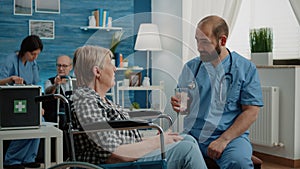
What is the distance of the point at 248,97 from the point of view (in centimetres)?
237

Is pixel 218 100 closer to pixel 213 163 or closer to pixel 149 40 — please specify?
pixel 213 163

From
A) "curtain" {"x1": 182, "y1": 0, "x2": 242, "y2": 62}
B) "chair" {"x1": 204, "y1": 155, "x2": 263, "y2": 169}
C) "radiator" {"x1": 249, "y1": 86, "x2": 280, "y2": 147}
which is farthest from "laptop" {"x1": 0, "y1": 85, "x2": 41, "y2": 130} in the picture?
"radiator" {"x1": 249, "y1": 86, "x2": 280, "y2": 147}

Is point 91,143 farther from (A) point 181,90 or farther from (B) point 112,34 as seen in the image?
(B) point 112,34

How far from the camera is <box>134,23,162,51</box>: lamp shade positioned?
500 cm

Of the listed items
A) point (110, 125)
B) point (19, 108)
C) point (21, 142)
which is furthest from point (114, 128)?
point (21, 142)

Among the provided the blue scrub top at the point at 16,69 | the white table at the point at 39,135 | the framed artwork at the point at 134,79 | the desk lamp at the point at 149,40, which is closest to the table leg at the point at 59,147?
the white table at the point at 39,135

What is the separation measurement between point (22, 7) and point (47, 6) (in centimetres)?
28

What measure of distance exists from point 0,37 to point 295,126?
125 inches

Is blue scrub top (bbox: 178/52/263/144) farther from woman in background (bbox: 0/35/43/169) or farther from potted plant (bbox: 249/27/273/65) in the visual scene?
woman in background (bbox: 0/35/43/169)

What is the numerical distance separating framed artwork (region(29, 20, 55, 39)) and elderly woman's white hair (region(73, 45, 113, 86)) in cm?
339

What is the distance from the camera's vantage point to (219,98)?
242cm

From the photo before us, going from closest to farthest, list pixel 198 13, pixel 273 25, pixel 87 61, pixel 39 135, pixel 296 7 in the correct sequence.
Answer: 1. pixel 87 61
2. pixel 39 135
3. pixel 296 7
4. pixel 273 25
5. pixel 198 13

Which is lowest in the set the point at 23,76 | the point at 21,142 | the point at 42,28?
the point at 21,142

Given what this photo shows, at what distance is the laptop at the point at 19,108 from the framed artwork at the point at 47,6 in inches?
98.9
